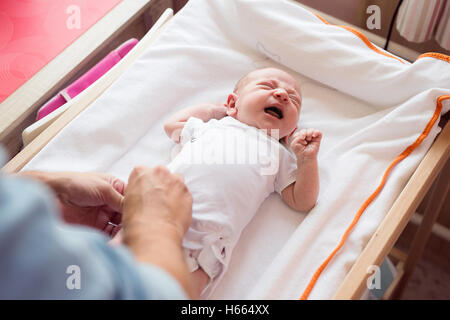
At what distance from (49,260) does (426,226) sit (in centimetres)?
125

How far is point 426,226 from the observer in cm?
139

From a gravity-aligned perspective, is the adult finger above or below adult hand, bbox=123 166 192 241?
below

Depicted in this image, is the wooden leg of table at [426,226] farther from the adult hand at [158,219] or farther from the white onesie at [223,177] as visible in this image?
the adult hand at [158,219]

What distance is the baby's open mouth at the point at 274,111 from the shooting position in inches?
42.9

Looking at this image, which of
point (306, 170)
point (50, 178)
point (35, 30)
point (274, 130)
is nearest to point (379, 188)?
point (306, 170)

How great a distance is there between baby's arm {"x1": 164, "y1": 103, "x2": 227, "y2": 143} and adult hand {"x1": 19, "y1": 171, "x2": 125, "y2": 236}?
21 cm

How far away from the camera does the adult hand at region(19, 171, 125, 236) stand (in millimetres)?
914

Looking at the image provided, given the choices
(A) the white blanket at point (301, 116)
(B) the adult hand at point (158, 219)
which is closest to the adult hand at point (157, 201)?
(B) the adult hand at point (158, 219)

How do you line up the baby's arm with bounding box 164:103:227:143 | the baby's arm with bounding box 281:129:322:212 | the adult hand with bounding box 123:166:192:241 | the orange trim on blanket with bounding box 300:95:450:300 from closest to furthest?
the adult hand with bounding box 123:166:192:241 → the orange trim on blanket with bounding box 300:95:450:300 → the baby's arm with bounding box 281:129:322:212 → the baby's arm with bounding box 164:103:227:143

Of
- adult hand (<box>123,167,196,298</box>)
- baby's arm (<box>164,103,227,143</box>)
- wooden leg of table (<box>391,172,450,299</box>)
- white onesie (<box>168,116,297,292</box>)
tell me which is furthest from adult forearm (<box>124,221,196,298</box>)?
wooden leg of table (<box>391,172,450,299</box>)

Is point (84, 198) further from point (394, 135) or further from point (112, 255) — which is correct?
point (394, 135)

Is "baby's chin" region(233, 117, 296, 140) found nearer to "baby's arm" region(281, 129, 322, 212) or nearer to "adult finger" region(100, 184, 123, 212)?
"baby's arm" region(281, 129, 322, 212)

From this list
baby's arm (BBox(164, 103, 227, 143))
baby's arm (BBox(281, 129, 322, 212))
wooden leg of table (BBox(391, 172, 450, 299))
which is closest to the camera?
baby's arm (BBox(281, 129, 322, 212))
